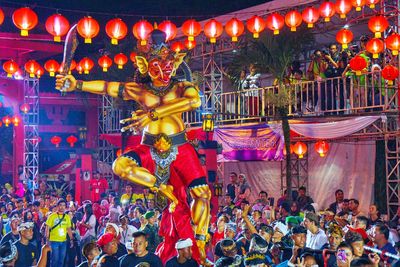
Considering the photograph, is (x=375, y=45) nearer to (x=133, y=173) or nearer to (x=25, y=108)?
(x=133, y=173)

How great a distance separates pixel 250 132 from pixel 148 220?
7621 millimetres

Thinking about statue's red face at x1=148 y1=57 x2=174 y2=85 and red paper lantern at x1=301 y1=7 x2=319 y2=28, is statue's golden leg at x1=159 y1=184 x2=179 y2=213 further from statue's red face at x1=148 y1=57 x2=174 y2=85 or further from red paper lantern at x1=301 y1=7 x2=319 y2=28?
red paper lantern at x1=301 y1=7 x2=319 y2=28

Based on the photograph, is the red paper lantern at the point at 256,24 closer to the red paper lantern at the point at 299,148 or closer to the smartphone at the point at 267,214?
the red paper lantern at the point at 299,148

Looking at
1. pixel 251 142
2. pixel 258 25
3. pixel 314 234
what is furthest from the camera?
pixel 251 142

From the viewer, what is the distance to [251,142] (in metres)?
17.5

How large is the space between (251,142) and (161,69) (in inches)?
372

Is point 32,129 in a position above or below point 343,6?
below

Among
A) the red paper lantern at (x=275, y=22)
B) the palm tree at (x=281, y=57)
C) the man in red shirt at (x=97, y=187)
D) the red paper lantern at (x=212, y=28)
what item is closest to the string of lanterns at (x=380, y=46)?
the red paper lantern at (x=275, y=22)

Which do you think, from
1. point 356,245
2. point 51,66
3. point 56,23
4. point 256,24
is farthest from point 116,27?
point 356,245

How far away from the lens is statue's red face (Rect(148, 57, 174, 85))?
8305mm

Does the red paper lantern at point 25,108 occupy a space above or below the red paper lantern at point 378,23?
below

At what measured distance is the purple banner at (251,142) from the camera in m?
16.7

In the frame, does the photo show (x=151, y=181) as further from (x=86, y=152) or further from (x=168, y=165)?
(x=86, y=152)

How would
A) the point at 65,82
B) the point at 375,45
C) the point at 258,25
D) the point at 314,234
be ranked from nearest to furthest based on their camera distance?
the point at 65,82 < the point at 314,234 < the point at 375,45 < the point at 258,25
